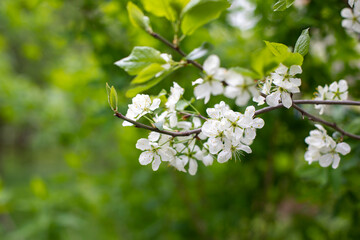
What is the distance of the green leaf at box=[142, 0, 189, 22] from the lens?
47 cm

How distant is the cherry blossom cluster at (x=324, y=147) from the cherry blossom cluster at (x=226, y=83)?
0.19 meters

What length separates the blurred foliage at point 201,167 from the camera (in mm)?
1007

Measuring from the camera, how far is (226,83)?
415mm

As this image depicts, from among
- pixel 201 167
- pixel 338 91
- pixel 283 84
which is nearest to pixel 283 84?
pixel 283 84

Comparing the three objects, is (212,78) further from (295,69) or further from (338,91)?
(338,91)

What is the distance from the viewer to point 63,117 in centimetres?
188

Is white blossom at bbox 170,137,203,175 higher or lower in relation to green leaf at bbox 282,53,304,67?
lower

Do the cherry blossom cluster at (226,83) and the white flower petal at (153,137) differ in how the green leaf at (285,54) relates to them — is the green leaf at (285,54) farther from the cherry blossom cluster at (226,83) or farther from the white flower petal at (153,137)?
the white flower petal at (153,137)

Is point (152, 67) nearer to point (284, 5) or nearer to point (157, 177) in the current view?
point (284, 5)

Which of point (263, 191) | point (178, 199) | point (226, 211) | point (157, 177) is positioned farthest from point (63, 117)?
point (263, 191)

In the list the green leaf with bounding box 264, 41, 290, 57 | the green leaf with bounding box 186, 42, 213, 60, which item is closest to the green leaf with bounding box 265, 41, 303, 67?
the green leaf with bounding box 264, 41, 290, 57

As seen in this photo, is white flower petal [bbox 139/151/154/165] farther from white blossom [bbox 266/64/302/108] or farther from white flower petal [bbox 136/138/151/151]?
white blossom [bbox 266/64/302/108]

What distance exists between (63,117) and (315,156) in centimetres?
164

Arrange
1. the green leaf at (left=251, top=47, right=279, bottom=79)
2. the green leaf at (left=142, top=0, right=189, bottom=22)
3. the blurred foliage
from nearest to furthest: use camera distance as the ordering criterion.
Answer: the green leaf at (left=251, top=47, right=279, bottom=79)
the green leaf at (left=142, top=0, right=189, bottom=22)
the blurred foliage
